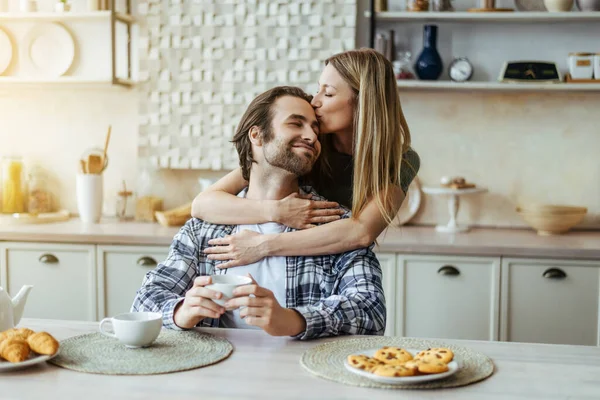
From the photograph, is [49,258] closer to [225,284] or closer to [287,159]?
[287,159]

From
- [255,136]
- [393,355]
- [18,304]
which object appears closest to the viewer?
[393,355]

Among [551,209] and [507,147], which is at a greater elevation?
[507,147]

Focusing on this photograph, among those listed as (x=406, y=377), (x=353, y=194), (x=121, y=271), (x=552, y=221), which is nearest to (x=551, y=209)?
(x=552, y=221)

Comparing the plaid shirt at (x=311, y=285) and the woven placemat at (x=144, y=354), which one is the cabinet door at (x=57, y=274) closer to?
the plaid shirt at (x=311, y=285)

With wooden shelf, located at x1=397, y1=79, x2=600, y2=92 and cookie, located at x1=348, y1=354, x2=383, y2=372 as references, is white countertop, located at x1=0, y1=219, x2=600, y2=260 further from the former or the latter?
cookie, located at x1=348, y1=354, x2=383, y2=372

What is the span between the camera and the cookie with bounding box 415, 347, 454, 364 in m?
1.37

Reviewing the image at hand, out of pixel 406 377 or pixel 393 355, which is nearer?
pixel 406 377

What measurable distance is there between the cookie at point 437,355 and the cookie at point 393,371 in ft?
0.25

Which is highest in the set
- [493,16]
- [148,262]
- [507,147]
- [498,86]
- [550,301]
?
[493,16]

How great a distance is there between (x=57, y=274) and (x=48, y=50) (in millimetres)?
1226

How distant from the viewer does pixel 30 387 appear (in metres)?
1.30

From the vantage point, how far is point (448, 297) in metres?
3.12

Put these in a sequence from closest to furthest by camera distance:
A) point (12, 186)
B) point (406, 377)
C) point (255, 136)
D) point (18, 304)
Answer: point (406, 377) → point (18, 304) → point (255, 136) → point (12, 186)

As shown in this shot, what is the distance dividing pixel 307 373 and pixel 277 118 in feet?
2.82
